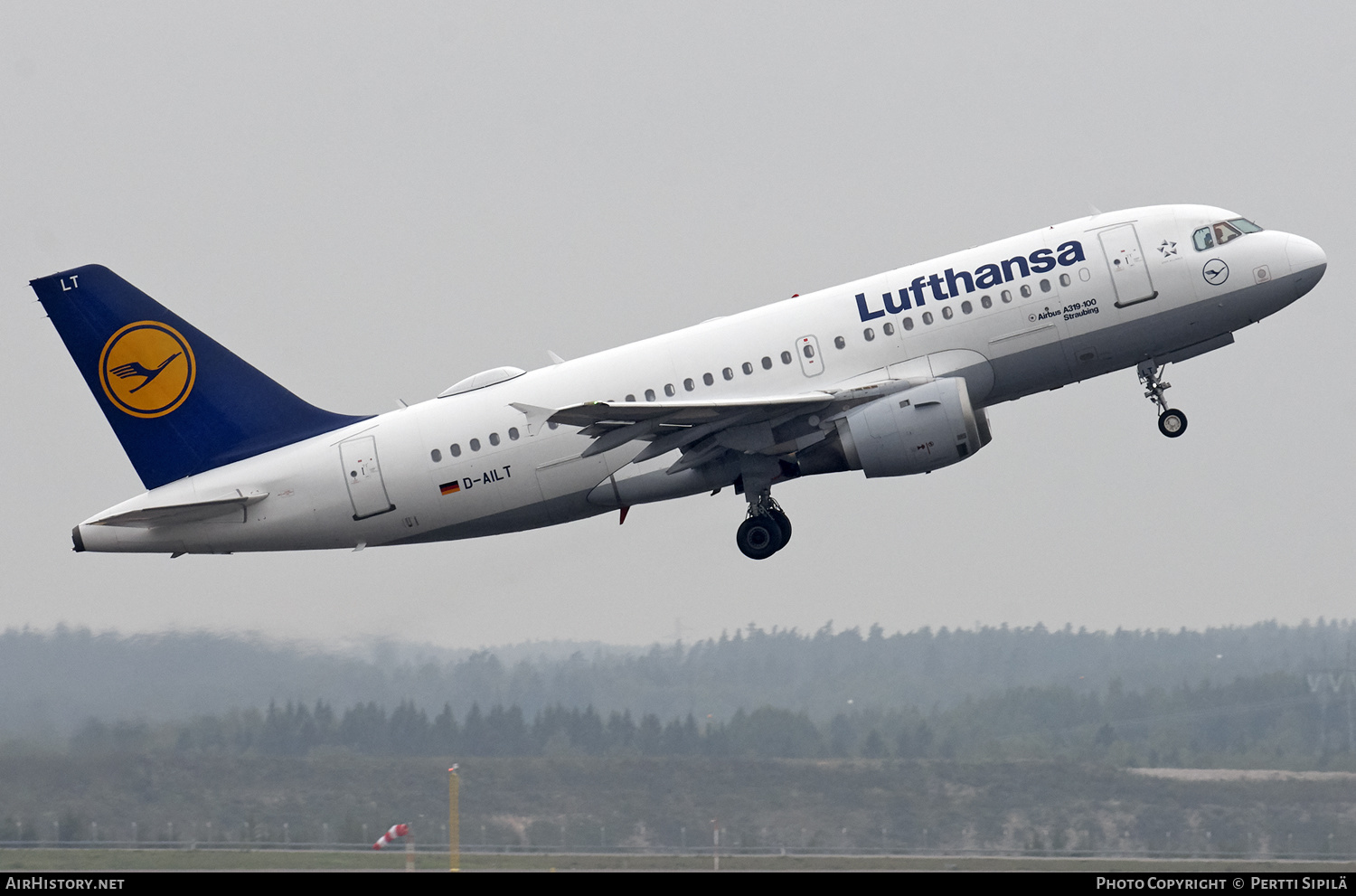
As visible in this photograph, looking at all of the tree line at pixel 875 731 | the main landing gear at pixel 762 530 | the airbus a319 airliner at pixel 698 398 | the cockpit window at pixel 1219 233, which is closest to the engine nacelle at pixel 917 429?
the airbus a319 airliner at pixel 698 398

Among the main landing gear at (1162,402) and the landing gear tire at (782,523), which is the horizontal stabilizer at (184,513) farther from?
the main landing gear at (1162,402)

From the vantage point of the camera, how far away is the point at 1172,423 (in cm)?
3231

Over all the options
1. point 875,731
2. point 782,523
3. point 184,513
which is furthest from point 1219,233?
point 184,513

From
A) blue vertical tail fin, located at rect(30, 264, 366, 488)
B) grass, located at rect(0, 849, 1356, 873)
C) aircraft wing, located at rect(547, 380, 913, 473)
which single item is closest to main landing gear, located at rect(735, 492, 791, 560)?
aircraft wing, located at rect(547, 380, 913, 473)

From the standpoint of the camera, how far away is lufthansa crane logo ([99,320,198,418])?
34250mm

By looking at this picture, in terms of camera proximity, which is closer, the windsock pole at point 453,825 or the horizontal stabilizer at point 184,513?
the horizontal stabilizer at point 184,513

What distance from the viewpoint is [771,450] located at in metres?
31.6

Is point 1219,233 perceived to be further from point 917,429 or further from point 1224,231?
point 917,429

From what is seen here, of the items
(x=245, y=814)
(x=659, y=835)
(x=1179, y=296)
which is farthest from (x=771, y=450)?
(x=245, y=814)

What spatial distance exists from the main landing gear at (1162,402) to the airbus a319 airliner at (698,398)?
44 mm

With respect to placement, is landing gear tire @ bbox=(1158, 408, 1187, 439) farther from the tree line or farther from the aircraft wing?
the tree line

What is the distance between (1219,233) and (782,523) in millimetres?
11233

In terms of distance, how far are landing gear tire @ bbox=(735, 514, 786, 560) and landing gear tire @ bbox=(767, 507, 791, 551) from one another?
38mm

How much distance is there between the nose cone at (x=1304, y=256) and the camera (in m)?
31.2
